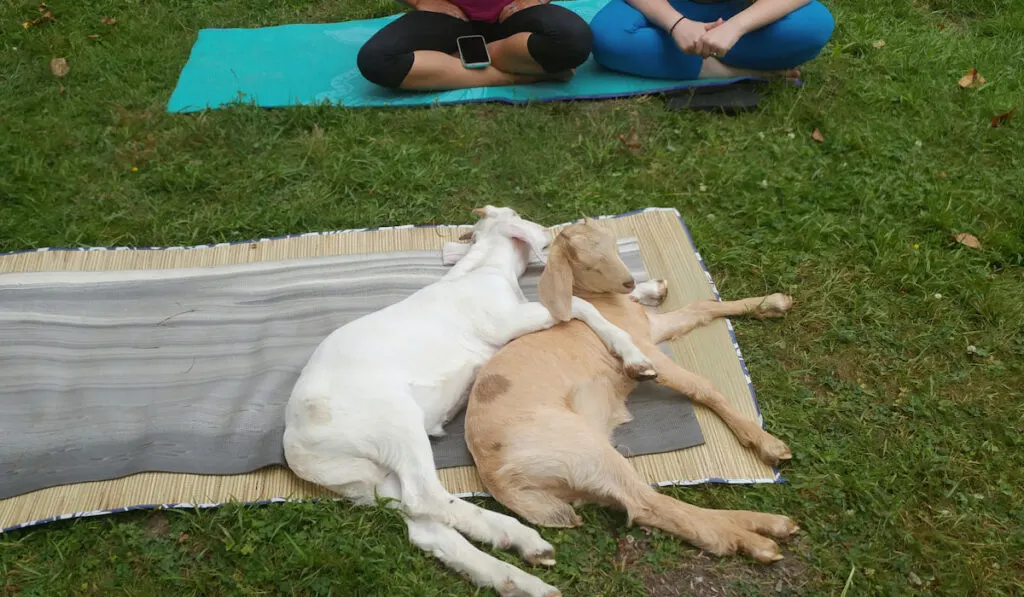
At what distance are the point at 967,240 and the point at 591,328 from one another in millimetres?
2331

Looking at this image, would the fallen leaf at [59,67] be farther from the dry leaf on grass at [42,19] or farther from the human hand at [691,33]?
the human hand at [691,33]

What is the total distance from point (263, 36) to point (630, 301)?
4.19m

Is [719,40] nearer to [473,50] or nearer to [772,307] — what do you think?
[473,50]

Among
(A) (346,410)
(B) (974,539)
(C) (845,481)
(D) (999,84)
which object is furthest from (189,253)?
(D) (999,84)

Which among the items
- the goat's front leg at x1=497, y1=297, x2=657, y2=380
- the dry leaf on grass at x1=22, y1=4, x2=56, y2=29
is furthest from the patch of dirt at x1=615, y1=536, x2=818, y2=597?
the dry leaf on grass at x1=22, y1=4, x2=56, y2=29

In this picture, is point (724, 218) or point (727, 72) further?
point (727, 72)

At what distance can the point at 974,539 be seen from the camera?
2789 millimetres

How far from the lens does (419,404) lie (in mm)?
2982

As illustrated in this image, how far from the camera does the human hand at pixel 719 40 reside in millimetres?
4715

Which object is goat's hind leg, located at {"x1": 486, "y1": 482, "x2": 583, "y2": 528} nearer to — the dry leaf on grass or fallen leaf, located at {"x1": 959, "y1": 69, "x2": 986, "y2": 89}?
fallen leaf, located at {"x1": 959, "y1": 69, "x2": 986, "y2": 89}

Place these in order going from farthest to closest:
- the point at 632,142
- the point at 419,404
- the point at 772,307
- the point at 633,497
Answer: the point at 632,142 < the point at 772,307 < the point at 419,404 < the point at 633,497

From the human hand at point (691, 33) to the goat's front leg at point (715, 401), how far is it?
2.40 m

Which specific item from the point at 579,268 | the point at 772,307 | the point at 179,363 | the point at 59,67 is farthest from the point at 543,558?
the point at 59,67

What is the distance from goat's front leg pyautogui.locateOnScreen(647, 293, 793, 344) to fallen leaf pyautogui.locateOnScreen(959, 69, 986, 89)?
9.09ft
